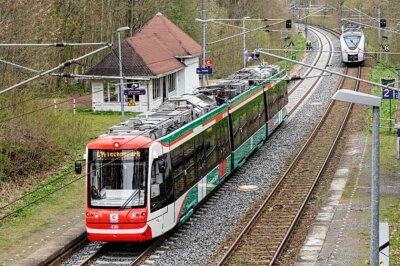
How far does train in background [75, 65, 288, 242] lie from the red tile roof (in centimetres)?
1739

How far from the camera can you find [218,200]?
24.3m

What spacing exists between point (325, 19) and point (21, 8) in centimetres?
9841

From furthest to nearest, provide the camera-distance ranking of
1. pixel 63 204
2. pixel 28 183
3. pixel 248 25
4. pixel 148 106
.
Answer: pixel 248 25 → pixel 148 106 → pixel 28 183 → pixel 63 204

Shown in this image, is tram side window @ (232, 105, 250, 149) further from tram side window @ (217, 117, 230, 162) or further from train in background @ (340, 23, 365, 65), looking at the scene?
train in background @ (340, 23, 365, 65)

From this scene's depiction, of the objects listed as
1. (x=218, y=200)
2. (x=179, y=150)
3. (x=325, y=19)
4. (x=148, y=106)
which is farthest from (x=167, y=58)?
(x=325, y=19)

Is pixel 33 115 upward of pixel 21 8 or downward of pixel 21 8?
downward

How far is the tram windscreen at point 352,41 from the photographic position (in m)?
62.3

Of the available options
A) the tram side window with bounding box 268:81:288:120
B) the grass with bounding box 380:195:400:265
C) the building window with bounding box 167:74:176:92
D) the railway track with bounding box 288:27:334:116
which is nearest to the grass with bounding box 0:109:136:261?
the grass with bounding box 380:195:400:265

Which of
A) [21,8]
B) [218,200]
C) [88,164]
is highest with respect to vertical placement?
[21,8]

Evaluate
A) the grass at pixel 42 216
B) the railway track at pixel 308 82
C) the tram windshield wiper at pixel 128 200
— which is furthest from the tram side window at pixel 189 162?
the railway track at pixel 308 82

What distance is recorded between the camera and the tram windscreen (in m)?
62.3

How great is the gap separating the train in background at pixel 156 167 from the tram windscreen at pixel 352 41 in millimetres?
37801

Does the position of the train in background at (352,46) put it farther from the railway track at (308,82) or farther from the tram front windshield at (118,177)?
the tram front windshield at (118,177)

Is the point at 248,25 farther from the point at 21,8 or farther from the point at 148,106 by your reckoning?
the point at 21,8
